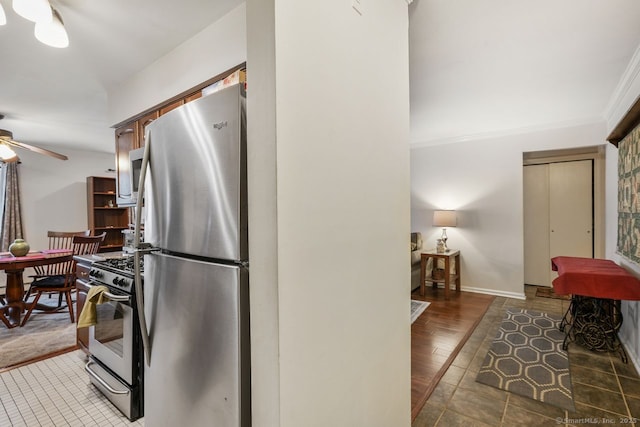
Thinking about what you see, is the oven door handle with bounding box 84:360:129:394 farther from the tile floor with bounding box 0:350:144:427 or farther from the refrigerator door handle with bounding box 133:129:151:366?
the refrigerator door handle with bounding box 133:129:151:366

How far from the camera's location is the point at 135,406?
1887 mm

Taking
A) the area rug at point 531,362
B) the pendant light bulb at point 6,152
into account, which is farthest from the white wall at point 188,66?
the area rug at point 531,362

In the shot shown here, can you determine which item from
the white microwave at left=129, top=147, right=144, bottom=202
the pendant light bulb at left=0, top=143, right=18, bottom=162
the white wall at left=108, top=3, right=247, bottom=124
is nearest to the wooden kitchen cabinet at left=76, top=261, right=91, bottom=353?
the white microwave at left=129, top=147, right=144, bottom=202

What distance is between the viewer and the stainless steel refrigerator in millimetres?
992

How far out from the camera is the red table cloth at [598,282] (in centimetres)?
235

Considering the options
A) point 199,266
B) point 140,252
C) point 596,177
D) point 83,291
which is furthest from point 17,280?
point 596,177

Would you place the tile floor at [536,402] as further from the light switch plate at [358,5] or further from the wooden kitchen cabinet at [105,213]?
the wooden kitchen cabinet at [105,213]

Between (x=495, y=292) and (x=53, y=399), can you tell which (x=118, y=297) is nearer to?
(x=53, y=399)

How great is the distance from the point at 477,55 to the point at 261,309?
2524 millimetres

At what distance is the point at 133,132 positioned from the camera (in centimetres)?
275

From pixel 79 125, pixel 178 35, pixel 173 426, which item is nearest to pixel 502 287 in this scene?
pixel 173 426

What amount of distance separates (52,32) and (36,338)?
3217 mm

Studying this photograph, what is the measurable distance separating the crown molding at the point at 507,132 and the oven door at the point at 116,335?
→ 470cm

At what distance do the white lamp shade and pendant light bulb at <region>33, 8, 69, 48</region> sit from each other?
456cm
